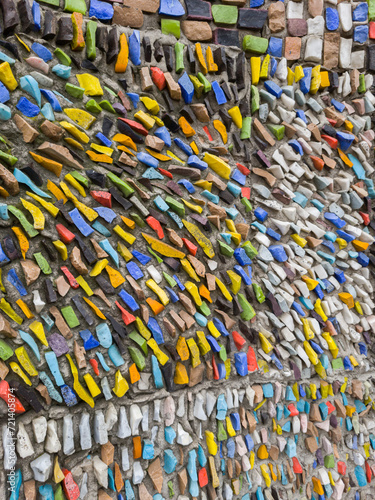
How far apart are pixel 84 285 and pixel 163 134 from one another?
1.33 feet

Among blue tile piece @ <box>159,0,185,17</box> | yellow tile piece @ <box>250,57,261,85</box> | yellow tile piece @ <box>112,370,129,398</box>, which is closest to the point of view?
yellow tile piece @ <box>112,370,129,398</box>

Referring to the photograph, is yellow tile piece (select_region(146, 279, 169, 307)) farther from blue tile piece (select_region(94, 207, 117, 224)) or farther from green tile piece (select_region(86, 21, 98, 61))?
green tile piece (select_region(86, 21, 98, 61))

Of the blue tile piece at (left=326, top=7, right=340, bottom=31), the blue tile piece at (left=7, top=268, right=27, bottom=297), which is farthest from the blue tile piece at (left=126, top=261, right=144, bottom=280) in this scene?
the blue tile piece at (left=326, top=7, right=340, bottom=31)

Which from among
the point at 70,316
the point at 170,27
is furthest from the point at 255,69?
the point at 70,316

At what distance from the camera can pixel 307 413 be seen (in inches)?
46.6

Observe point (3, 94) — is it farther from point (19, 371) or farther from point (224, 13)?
point (224, 13)

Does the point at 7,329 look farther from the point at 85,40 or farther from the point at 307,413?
the point at 307,413

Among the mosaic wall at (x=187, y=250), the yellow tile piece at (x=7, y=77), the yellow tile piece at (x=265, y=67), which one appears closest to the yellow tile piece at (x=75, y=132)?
the mosaic wall at (x=187, y=250)

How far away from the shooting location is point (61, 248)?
2.70 feet

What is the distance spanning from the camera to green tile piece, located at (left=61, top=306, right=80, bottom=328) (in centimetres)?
83

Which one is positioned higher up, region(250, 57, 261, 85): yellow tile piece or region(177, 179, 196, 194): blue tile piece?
region(250, 57, 261, 85): yellow tile piece

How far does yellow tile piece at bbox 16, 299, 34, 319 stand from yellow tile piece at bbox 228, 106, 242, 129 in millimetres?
699

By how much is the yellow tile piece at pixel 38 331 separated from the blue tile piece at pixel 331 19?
1126 millimetres

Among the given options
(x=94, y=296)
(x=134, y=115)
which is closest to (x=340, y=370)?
(x=94, y=296)
